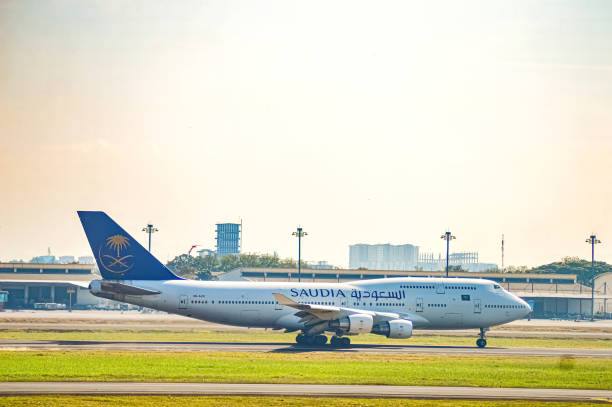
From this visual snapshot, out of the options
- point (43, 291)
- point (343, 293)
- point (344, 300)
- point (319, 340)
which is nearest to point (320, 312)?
point (319, 340)

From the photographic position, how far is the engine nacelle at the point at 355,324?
163 feet

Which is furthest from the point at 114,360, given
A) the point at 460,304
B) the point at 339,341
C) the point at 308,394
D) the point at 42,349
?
the point at 460,304

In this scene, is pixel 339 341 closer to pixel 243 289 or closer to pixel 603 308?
pixel 243 289

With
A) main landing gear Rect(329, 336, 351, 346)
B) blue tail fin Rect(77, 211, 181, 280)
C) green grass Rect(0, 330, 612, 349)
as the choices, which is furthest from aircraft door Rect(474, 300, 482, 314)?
blue tail fin Rect(77, 211, 181, 280)

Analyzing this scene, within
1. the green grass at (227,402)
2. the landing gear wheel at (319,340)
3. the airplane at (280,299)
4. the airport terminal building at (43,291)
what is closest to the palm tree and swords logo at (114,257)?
the airplane at (280,299)

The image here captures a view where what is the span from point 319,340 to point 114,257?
13894 millimetres

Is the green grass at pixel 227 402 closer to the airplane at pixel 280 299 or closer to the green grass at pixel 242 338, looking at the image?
the airplane at pixel 280 299

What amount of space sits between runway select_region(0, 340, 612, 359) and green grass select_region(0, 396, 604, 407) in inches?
663

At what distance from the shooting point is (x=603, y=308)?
368 feet

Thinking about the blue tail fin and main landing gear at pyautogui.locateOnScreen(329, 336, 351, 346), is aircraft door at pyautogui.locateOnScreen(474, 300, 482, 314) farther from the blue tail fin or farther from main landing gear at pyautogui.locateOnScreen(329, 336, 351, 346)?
the blue tail fin

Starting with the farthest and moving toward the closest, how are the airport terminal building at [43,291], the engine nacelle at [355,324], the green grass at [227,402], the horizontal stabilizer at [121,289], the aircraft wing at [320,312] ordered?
the airport terminal building at [43,291]
the engine nacelle at [355,324]
the horizontal stabilizer at [121,289]
the aircraft wing at [320,312]
the green grass at [227,402]

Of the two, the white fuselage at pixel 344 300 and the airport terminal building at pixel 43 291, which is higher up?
the white fuselage at pixel 344 300

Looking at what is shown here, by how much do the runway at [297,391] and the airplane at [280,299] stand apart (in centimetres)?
1902

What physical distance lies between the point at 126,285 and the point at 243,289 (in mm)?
7407
